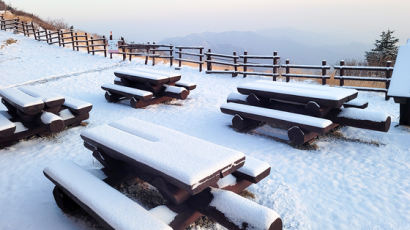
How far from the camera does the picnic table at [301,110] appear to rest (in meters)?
5.48

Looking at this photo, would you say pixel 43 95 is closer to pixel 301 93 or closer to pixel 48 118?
pixel 48 118

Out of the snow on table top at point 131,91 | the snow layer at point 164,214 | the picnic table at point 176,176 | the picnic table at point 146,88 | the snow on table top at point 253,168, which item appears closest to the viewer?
the picnic table at point 176,176

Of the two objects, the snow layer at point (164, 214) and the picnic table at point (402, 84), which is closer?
the snow layer at point (164, 214)

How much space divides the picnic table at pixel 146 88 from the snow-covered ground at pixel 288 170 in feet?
0.97

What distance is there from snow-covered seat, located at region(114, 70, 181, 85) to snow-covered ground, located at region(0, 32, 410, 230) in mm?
754

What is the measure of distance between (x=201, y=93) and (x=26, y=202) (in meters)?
6.84

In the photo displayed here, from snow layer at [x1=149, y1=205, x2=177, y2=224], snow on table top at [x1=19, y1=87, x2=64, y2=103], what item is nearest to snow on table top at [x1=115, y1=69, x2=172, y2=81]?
snow on table top at [x1=19, y1=87, x2=64, y2=103]

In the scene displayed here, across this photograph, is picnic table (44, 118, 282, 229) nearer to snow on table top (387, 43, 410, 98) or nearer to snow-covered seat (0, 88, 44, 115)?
snow-covered seat (0, 88, 44, 115)

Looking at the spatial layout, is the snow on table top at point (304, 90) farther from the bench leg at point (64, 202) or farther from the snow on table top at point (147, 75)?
the bench leg at point (64, 202)

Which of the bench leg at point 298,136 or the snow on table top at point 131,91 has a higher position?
the snow on table top at point 131,91

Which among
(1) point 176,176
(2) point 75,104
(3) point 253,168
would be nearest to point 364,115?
(3) point 253,168

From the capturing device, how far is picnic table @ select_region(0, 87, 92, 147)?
550 centimetres

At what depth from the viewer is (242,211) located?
8.88 ft

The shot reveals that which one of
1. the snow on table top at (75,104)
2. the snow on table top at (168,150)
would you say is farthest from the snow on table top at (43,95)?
the snow on table top at (168,150)
